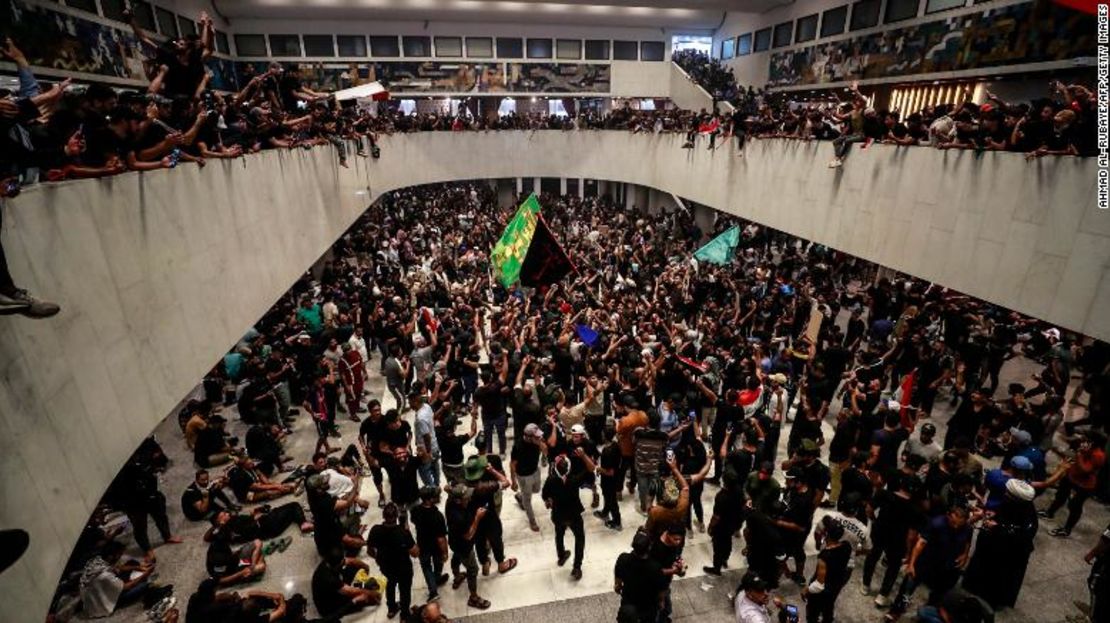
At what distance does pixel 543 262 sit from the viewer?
9.48m

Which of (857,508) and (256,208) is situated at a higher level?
(256,208)

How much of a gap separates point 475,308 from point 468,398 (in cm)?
269

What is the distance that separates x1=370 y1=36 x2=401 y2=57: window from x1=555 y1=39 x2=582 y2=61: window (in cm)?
943

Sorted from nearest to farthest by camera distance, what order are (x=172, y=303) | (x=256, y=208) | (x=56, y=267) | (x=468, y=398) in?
(x=56, y=267) < (x=172, y=303) < (x=256, y=208) < (x=468, y=398)

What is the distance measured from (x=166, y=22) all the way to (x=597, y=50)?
22.0 metres

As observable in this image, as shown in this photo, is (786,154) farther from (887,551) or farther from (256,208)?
(256,208)

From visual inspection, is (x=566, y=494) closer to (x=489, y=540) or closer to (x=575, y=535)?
(x=575, y=535)

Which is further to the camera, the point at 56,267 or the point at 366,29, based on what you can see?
the point at 366,29

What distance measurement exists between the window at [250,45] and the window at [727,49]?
86.5 feet

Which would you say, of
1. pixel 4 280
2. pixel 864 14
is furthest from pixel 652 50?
pixel 4 280

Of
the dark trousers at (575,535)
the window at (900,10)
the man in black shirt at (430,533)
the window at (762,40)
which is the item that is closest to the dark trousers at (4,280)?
the man in black shirt at (430,533)

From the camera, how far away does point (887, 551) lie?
5.28 metres

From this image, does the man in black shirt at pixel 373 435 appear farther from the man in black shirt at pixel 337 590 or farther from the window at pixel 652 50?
the window at pixel 652 50

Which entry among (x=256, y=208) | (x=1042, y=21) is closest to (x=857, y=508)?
(x=256, y=208)
